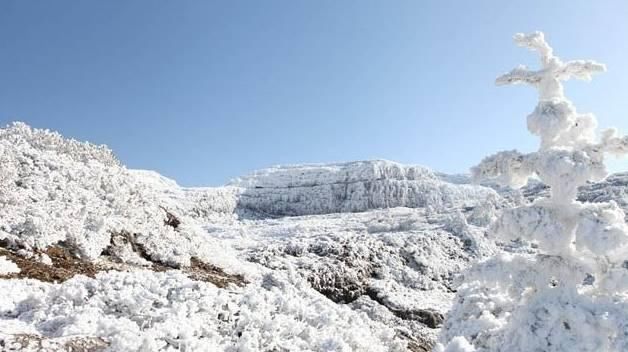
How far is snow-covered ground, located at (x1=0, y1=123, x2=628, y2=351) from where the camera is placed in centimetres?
942

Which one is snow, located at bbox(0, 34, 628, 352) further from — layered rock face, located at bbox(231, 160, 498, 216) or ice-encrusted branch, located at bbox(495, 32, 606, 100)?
layered rock face, located at bbox(231, 160, 498, 216)

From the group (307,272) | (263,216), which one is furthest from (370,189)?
(307,272)

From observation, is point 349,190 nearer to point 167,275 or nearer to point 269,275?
point 269,275

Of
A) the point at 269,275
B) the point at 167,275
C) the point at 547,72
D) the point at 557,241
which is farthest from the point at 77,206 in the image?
the point at 557,241

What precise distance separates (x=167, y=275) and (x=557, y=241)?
310 inches

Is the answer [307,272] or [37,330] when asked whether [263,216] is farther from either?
[37,330]

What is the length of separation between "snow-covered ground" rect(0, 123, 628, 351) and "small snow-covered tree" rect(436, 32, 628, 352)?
2.91ft

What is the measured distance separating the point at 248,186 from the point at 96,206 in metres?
103

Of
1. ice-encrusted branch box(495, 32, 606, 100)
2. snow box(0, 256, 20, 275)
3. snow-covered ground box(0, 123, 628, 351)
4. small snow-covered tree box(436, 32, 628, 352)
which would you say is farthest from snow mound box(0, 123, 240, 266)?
ice-encrusted branch box(495, 32, 606, 100)

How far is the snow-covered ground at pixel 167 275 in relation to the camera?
942 centimetres

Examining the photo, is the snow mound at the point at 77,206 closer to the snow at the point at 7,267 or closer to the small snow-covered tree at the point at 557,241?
the snow at the point at 7,267

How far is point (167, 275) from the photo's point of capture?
12.0 m

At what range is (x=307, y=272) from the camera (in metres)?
27.8

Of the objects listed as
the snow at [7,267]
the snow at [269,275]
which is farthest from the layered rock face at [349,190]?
the snow at [7,267]
